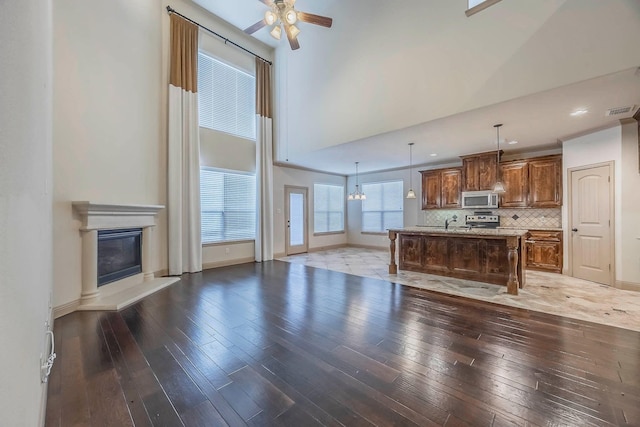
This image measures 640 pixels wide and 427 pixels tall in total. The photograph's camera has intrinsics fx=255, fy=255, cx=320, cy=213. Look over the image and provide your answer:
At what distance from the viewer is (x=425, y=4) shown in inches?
161

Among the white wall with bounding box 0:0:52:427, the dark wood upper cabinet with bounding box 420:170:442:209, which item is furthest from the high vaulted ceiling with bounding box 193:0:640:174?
the white wall with bounding box 0:0:52:427

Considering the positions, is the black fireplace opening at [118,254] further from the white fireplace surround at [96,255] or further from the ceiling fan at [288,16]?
the ceiling fan at [288,16]

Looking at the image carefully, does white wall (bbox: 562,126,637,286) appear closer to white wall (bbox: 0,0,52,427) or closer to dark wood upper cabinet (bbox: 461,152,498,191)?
dark wood upper cabinet (bbox: 461,152,498,191)

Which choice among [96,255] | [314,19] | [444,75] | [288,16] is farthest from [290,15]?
[96,255]

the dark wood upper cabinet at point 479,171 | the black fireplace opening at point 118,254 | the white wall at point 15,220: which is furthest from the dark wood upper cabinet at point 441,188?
the white wall at point 15,220

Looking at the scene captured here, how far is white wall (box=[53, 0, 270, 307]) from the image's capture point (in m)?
3.31

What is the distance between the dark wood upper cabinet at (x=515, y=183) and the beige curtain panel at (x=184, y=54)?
7.27 meters

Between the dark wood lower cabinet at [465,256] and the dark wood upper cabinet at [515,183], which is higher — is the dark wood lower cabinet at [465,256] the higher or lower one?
the lower one

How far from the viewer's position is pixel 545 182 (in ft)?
18.1

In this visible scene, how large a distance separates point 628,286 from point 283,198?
7266mm

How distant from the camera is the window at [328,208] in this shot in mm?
8773

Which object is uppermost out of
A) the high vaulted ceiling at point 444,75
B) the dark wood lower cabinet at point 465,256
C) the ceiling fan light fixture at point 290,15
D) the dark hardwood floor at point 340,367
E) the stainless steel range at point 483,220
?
the ceiling fan light fixture at point 290,15

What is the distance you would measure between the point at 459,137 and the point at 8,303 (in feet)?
19.4

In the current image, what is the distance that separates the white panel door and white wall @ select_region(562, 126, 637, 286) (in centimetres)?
9
